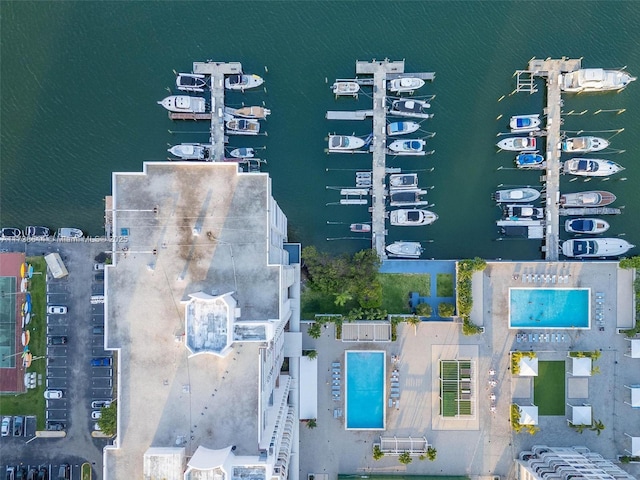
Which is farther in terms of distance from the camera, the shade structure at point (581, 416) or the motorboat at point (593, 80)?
the motorboat at point (593, 80)

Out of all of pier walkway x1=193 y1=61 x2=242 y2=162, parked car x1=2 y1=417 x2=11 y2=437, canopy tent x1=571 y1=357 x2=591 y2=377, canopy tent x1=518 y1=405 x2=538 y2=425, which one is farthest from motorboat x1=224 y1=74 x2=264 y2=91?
canopy tent x1=571 y1=357 x2=591 y2=377

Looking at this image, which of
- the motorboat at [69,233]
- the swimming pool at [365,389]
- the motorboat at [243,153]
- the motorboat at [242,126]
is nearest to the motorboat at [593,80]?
the motorboat at [242,126]

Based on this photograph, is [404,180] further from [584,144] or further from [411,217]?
[584,144]

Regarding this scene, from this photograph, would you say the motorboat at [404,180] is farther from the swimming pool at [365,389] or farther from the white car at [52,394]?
the white car at [52,394]

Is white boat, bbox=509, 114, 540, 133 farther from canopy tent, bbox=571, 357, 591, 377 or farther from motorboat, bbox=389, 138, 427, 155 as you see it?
canopy tent, bbox=571, 357, 591, 377

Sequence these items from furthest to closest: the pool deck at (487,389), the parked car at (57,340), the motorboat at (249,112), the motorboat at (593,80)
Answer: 1. the motorboat at (249,112)
2. the motorboat at (593,80)
3. the parked car at (57,340)
4. the pool deck at (487,389)

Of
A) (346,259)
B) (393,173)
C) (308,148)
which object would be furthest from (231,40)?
(346,259)
